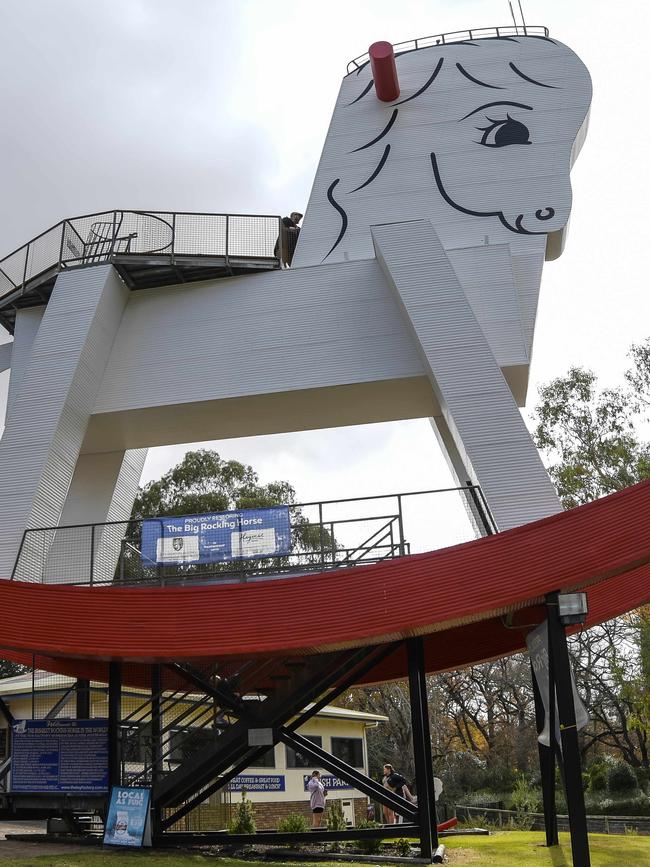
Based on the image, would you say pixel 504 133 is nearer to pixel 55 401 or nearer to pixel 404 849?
pixel 55 401

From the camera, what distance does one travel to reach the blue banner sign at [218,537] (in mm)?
14859

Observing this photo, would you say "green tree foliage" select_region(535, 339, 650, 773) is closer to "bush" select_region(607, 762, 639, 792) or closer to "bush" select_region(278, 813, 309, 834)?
"bush" select_region(607, 762, 639, 792)

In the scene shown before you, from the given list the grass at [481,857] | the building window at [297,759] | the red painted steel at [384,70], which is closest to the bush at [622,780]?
the building window at [297,759]

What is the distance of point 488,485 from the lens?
15.6m

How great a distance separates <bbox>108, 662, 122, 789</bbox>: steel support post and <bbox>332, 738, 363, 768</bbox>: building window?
13267 mm

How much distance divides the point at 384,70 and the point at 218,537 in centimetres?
1124

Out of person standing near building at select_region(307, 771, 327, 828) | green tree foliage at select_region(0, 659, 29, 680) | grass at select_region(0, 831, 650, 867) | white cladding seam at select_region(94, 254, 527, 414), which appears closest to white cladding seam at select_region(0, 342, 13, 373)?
white cladding seam at select_region(94, 254, 527, 414)

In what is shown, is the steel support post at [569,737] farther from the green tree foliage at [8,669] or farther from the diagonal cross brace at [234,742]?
the green tree foliage at [8,669]

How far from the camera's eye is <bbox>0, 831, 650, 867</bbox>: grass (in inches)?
428

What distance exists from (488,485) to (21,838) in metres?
9.75

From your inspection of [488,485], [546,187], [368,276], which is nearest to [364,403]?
[368,276]

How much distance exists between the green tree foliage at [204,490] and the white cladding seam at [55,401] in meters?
18.4

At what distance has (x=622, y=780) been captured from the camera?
32562 millimetres

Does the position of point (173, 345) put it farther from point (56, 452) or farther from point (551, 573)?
point (551, 573)
